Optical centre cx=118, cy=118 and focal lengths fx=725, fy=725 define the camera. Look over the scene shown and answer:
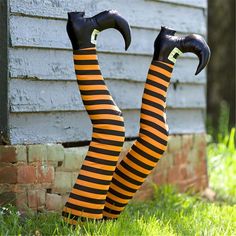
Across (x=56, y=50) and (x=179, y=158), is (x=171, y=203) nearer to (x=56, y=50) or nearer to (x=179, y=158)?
(x=179, y=158)

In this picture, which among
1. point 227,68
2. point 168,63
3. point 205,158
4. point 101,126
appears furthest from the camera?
point 227,68

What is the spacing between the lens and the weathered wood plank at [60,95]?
4578mm

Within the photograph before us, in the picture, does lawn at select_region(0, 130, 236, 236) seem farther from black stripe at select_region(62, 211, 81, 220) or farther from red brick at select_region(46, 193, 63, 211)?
red brick at select_region(46, 193, 63, 211)

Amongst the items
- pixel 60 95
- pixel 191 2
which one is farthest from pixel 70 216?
pixel 191 2

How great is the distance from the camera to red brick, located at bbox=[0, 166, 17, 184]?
4.43 metres

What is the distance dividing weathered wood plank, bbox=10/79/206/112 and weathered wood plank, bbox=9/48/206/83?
0.16 feet

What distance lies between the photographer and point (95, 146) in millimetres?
4125

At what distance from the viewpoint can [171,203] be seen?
5680 mm

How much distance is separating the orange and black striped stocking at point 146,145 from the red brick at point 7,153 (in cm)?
63

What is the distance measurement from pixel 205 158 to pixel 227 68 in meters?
3.53

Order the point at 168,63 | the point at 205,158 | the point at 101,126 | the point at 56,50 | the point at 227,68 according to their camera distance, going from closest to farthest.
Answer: the point at 101,126, the point at 168,63, the point at 56,50, the point at 205,158, the point at 227,68

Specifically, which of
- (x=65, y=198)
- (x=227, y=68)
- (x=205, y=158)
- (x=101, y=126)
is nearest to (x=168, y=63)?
(x=101, y=126)

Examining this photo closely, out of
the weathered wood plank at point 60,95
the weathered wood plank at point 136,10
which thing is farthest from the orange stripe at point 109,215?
the weathered wood plank at point 136,10

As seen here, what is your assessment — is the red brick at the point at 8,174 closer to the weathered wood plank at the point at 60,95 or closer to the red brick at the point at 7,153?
the red brick at the point at 7,153
